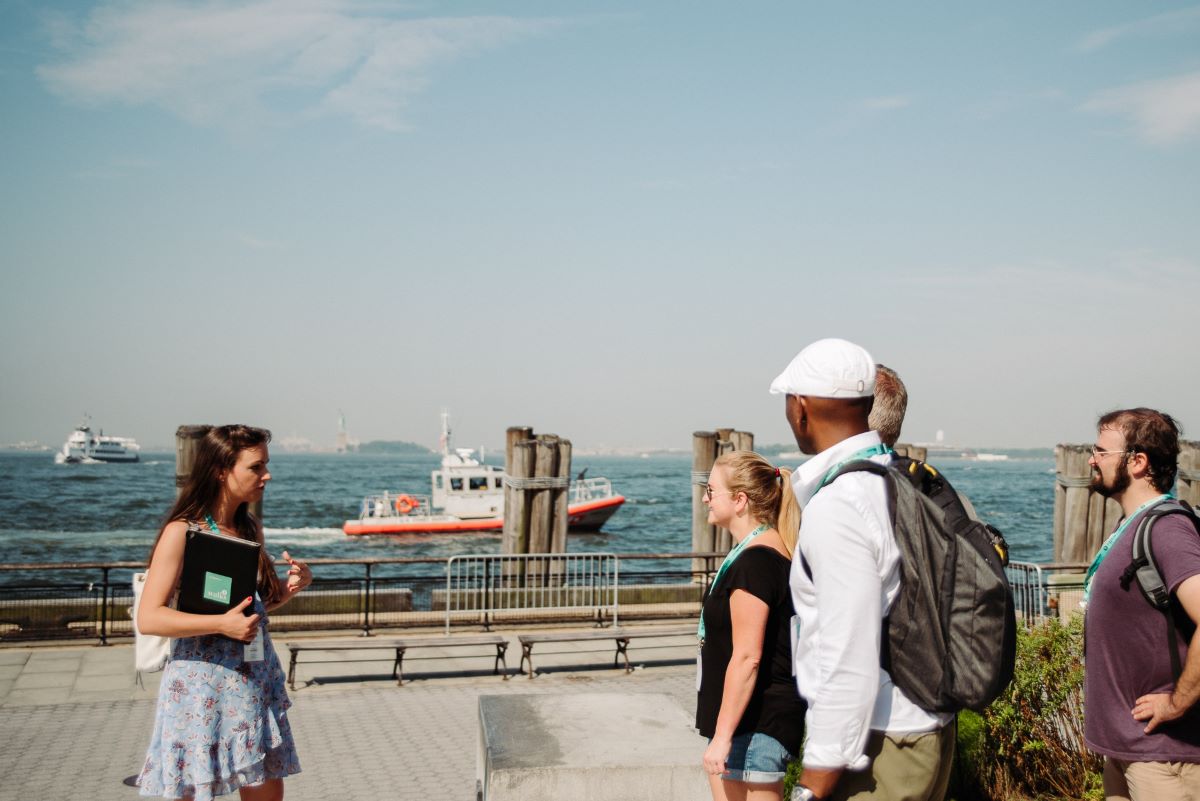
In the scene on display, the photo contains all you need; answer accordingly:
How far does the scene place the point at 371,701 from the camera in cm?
961

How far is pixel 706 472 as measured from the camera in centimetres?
1688

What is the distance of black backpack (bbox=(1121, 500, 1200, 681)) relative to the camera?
345 cm

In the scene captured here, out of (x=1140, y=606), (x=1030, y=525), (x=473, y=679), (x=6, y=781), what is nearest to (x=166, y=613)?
(x=1140, y=606)

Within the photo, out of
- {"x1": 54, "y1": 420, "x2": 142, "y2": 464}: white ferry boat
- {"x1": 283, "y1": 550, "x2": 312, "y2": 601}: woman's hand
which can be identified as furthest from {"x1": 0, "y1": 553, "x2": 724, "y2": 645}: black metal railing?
{"x1": 54, "y1": 420, "x2": 142, "y2": 464}: white ferry boat

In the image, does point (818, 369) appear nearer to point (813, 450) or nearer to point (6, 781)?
point (813, 450)

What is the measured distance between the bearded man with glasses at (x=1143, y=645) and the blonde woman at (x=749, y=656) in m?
1.09

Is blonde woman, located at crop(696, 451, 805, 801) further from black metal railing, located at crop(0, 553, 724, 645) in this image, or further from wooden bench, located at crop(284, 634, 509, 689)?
black metal railing, located at crop(0, 553, 724, 645)

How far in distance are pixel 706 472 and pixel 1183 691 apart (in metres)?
13.5

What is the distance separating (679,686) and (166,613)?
7.11 meters

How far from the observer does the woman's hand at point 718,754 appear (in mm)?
3314

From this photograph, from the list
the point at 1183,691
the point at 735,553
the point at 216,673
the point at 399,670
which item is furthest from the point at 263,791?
the point at 399,670

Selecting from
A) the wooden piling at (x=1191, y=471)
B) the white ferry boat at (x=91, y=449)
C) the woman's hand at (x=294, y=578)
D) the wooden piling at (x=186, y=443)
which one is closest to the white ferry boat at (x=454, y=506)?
the wooden piling at (x=1191, y=471)

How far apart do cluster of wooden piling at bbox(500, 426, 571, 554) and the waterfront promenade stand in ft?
9.69

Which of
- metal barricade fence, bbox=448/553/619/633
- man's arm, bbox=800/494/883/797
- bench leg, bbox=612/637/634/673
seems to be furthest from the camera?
metal barricade fence, bbox=448/553/619/633
